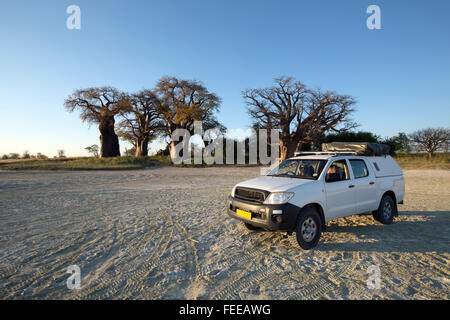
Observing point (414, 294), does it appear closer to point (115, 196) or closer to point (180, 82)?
point (115, 196)

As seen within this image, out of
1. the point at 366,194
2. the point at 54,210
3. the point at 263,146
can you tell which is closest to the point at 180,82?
the point at 263,146

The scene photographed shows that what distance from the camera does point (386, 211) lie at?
19.5 ft

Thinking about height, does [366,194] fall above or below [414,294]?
above

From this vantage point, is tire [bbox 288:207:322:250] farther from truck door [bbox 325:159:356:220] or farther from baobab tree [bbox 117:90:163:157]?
baobab tree [bbox 117:90:163:157]

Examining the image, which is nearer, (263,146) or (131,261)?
(131,261)

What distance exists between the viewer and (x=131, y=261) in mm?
3875

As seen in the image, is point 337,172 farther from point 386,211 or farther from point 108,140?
point 108,140

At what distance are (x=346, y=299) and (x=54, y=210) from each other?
8225 mm

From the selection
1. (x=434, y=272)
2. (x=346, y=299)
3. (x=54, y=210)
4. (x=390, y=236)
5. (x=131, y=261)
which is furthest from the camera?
(x=54, y=210)

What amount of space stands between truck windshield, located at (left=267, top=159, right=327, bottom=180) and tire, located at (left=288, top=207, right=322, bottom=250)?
820 mm

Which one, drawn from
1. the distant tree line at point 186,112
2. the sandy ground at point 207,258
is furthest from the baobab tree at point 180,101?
the sandy ground at point 207,258

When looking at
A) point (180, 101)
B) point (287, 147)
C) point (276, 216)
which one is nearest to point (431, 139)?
point (287, 147)

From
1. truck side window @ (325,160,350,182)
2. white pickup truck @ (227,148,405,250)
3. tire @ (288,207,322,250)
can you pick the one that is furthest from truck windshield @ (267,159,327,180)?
tire @ (288,207,322,250)

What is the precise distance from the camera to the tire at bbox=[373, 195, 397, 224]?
5.79 m
